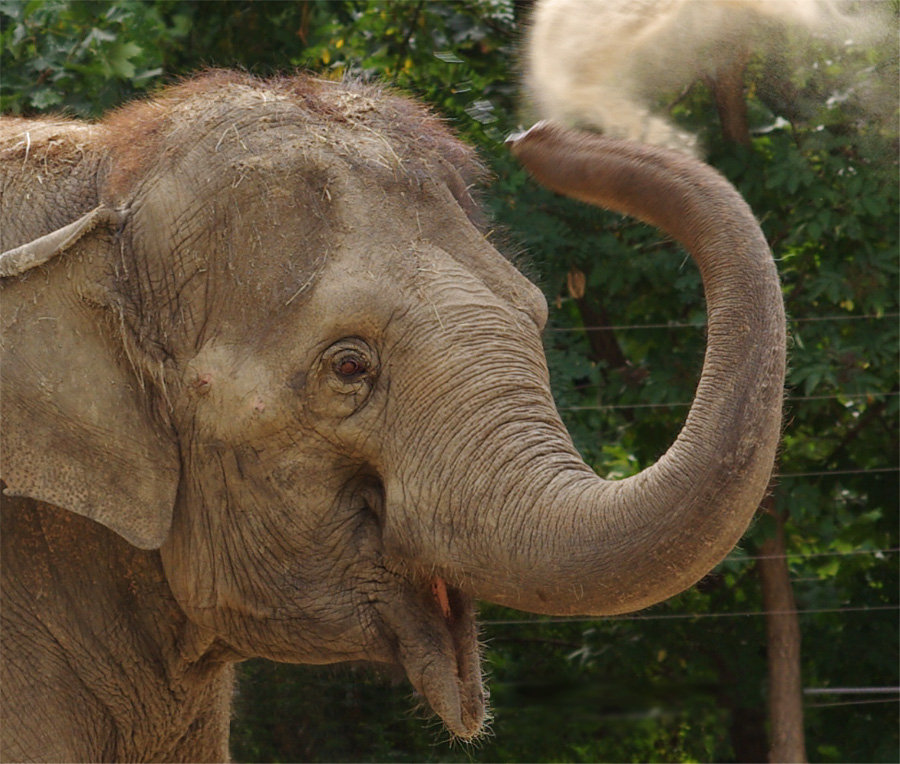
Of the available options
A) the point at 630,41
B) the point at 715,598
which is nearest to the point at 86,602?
the point at 630,41

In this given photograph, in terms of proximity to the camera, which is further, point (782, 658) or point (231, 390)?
point (782, 658)

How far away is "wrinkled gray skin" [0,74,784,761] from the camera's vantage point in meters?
2.20

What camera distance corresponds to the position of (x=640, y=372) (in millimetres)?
4996

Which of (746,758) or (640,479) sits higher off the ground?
(640,479)

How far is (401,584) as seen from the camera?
233cm

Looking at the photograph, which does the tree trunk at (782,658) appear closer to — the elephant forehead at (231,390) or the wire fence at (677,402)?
the wire fence at (677,402)

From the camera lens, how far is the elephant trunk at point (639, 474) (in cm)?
199

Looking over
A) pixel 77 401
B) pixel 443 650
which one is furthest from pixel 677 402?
pixel 77 401

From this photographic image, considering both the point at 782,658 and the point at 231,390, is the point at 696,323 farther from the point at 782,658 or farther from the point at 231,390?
the point at 231,390

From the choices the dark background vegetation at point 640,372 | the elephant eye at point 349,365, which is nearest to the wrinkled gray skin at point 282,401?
the elephant eye at point 349,365

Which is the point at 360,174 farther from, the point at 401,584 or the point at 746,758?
the point at 746,758

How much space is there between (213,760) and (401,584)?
0.88m

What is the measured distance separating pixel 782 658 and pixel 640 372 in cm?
126

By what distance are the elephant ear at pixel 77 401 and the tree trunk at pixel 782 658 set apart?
3.30 m
